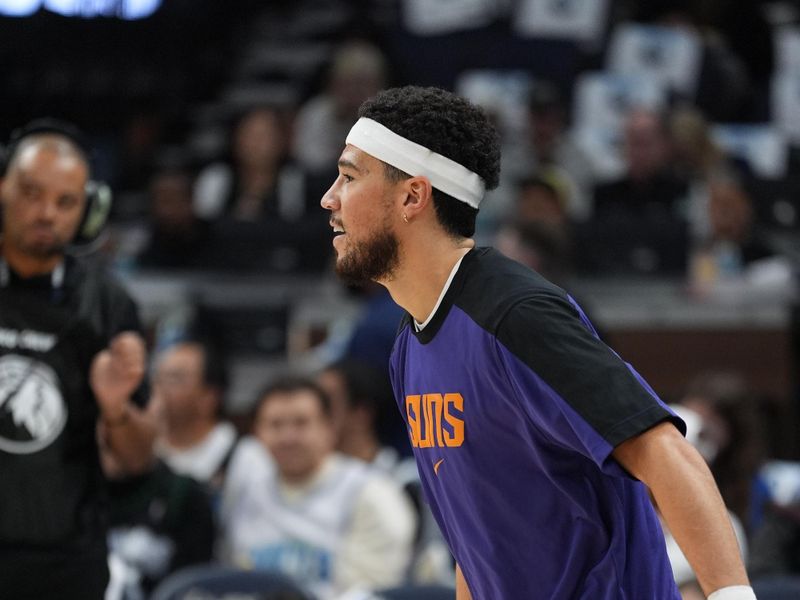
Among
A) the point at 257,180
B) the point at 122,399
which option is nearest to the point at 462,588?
the point at 122,399

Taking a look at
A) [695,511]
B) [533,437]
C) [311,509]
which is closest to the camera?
[695,511]

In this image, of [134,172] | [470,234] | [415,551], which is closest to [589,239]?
[415,551]

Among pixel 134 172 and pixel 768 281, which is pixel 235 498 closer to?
pixel 768 281

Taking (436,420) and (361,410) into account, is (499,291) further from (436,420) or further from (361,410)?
(361,410)

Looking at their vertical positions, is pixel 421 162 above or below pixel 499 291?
above

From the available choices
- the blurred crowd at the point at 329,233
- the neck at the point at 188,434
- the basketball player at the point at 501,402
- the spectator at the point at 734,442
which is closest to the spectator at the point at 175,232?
the blurred crowd at the point at 329,233

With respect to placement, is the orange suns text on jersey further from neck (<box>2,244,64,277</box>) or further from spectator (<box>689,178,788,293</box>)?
spectator (<box>689,178,788,293</box>)

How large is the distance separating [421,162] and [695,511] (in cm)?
87

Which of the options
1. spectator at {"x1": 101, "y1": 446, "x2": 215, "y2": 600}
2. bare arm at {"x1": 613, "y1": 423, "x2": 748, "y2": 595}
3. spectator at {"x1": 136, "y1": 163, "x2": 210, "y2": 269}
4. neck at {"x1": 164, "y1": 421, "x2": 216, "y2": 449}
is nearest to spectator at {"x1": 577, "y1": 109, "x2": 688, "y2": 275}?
spectator at {"x1": 136, "y1": 163, "x2": 210, "y2": 269}

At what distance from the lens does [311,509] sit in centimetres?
557

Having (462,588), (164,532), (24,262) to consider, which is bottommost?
(164,532)

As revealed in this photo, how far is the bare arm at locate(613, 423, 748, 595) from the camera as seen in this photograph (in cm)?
224

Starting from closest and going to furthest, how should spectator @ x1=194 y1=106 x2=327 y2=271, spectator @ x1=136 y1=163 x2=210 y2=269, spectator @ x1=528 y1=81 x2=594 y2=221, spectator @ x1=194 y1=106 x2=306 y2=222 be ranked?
spectator @ x1=194 y1=106 x2=327 y2=271, spectator @ x1=136 y1=163 x2=210 y2=269, spectator @ x1=194 y1=106 x2=306 y2=222, spectator @ x1=528 y1=81 x2=594 y2=221

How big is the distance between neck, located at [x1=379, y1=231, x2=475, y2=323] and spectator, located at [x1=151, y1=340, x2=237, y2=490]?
3511 mm
